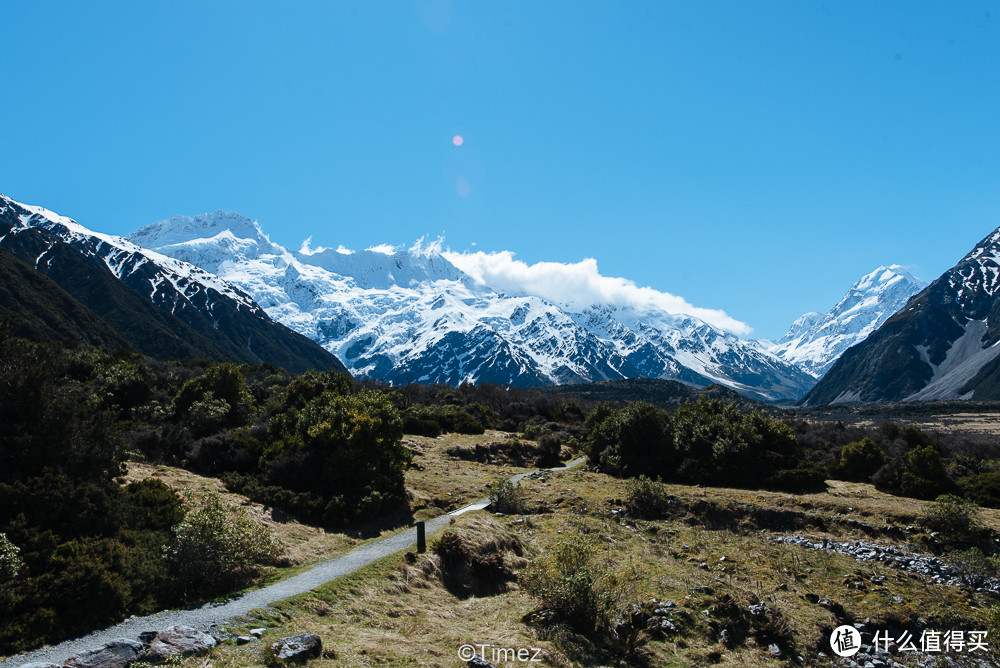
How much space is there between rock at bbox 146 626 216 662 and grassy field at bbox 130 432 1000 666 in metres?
0.29

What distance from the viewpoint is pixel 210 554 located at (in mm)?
14188

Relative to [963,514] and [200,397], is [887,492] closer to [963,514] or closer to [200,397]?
[963,514]

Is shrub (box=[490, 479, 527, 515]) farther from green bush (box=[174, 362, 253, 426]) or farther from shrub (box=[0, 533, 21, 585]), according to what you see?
shrub (box=[0, 533, 21, 585])

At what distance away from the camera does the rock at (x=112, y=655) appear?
9398 millimetres

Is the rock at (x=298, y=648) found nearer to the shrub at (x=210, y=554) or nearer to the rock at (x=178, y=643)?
the rock at (x=178, y=643)

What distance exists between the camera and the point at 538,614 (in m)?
14.3

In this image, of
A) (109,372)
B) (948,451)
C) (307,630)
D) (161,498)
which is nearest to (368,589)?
(307,630)

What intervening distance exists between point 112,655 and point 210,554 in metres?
4.55

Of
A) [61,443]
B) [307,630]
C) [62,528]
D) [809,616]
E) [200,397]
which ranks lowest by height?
[809,616]

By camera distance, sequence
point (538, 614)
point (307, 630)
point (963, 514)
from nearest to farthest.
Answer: point (307, 630), point (538, 614), point (963, 514)

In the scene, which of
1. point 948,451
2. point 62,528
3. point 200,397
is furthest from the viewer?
point 948,451

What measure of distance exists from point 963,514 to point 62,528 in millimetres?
31918

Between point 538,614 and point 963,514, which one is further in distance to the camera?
point 963,514

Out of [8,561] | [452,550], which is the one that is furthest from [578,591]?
[8,561]
